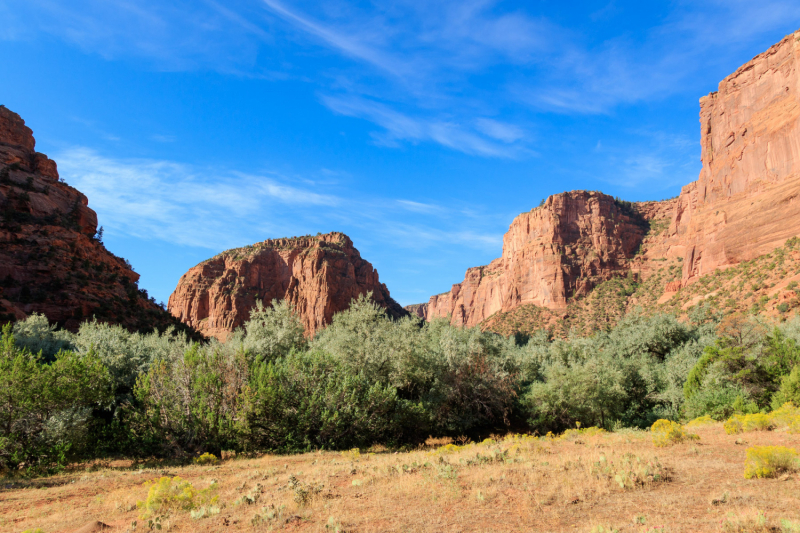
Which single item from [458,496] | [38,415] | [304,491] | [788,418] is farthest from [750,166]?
[38,415]

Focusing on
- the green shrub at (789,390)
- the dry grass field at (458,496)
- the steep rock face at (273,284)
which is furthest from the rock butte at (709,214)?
the dry grass field at (458,496)

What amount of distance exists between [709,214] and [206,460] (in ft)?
266

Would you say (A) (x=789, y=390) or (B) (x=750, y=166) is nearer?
(A) (x=789, y=390)

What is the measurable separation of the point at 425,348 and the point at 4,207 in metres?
47.4

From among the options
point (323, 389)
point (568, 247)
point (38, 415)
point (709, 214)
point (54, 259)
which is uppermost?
point (568, 247)

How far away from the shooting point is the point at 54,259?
39.8 meters

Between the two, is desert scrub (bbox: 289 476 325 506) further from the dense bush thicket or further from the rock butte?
the rock butte

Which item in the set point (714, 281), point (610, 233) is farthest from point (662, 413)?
point (610, 233)

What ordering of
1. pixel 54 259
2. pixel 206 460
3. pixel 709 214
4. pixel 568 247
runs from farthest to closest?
pixel 568 247
pixel 709 214
pixel 54 259
pixel 206 460

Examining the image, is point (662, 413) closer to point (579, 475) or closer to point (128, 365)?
point (579, 475)

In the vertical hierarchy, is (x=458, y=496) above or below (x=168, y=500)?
above

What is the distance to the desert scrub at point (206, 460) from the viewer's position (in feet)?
50.2

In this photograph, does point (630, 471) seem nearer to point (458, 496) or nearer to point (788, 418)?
point (458, 496)

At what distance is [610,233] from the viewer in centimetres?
10031
